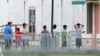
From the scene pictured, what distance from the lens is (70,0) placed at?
1513 inches

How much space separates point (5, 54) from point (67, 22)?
1113 inches

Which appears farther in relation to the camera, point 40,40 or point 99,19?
point 99,19

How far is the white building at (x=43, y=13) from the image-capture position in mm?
38281

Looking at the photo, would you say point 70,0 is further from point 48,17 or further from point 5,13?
point 5,13

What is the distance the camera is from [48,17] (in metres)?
38.9

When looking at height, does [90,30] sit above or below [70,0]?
below

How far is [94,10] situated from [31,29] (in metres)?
5.70

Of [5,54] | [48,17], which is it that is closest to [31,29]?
[48,17]

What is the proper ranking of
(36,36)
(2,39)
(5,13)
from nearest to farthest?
1. (2,39)
2. (36,36)
3. (5,13)

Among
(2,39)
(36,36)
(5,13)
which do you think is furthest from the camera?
(5,13)

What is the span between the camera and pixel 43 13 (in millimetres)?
39281

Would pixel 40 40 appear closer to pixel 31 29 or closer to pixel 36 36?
pixel 36 36

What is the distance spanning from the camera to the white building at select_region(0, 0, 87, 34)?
3828cm

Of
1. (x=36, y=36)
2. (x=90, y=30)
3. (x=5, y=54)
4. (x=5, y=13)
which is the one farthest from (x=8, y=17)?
(x=5, y=54)
